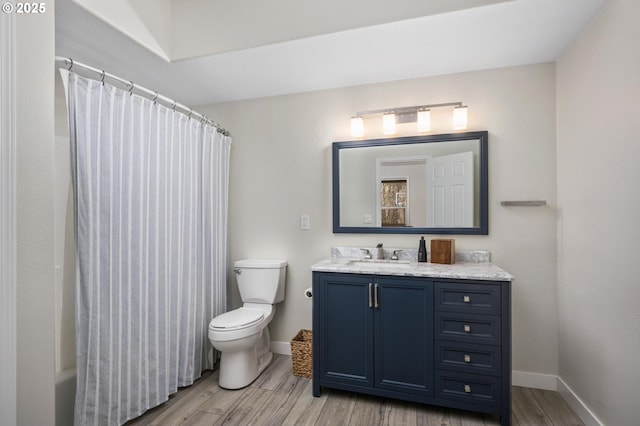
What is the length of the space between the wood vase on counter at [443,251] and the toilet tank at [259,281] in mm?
1221

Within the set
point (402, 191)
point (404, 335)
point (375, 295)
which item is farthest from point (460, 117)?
point (404, 335)

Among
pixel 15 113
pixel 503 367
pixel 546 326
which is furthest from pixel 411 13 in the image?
pixel 546 326

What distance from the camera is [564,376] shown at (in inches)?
85.4

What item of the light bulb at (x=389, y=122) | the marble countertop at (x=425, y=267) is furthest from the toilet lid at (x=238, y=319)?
the light bulb at (x=389, y=122)

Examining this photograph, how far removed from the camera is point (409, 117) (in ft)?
8.17

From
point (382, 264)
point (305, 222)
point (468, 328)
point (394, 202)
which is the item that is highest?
point (394, 202)

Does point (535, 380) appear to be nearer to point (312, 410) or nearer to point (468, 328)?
point (468, 328)

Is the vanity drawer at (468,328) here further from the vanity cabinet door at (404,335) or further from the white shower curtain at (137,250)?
the white shower curtain at (137,250)

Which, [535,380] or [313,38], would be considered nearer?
[313,38]

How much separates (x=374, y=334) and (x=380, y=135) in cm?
151

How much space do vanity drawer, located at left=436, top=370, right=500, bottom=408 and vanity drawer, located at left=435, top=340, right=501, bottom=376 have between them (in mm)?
35

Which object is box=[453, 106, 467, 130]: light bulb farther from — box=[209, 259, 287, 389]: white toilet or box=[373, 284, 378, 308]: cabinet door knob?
box=[209, 259, 287, 389]: white toilet

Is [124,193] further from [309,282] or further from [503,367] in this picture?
[503,367]

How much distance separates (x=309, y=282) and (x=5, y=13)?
2.36 meters
